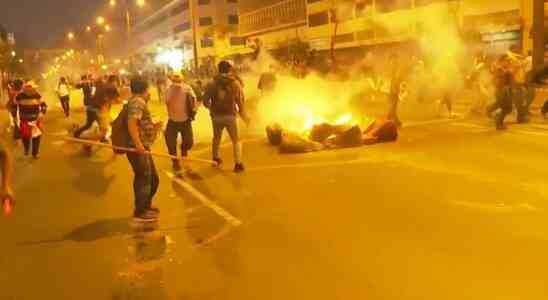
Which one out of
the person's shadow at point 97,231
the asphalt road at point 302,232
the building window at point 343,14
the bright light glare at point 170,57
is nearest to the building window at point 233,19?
the bright light glare at point 170,57

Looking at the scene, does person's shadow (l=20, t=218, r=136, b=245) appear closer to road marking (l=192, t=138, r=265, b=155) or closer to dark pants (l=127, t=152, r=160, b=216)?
dark pants (l=127, t=152, r=160, b=216)

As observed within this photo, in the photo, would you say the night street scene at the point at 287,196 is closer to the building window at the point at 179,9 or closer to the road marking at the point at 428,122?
the road marking at the point at 428,122

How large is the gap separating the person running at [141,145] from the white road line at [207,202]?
0.69m

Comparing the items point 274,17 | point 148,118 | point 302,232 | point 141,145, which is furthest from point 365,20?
point 302,232

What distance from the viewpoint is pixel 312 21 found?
6506cm

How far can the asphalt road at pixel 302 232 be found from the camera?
5332 mm

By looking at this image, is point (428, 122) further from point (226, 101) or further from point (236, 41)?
point (236, 41)

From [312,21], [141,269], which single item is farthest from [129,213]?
[312,21]

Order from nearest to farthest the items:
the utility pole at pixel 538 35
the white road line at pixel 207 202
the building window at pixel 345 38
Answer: the white road line at pixel 207 202, the utility pole at pixel 538 35, the building window at pixel 345 38

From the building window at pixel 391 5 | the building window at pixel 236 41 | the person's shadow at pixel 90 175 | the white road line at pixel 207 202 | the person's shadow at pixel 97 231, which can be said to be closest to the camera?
the person's shadow at pixel 97 231

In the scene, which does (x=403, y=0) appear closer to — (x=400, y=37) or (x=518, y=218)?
(x=400, y=37)

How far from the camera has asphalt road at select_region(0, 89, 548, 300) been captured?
5332 millimetres

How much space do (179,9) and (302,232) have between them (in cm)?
10524

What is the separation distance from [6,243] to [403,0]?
37715 mm
